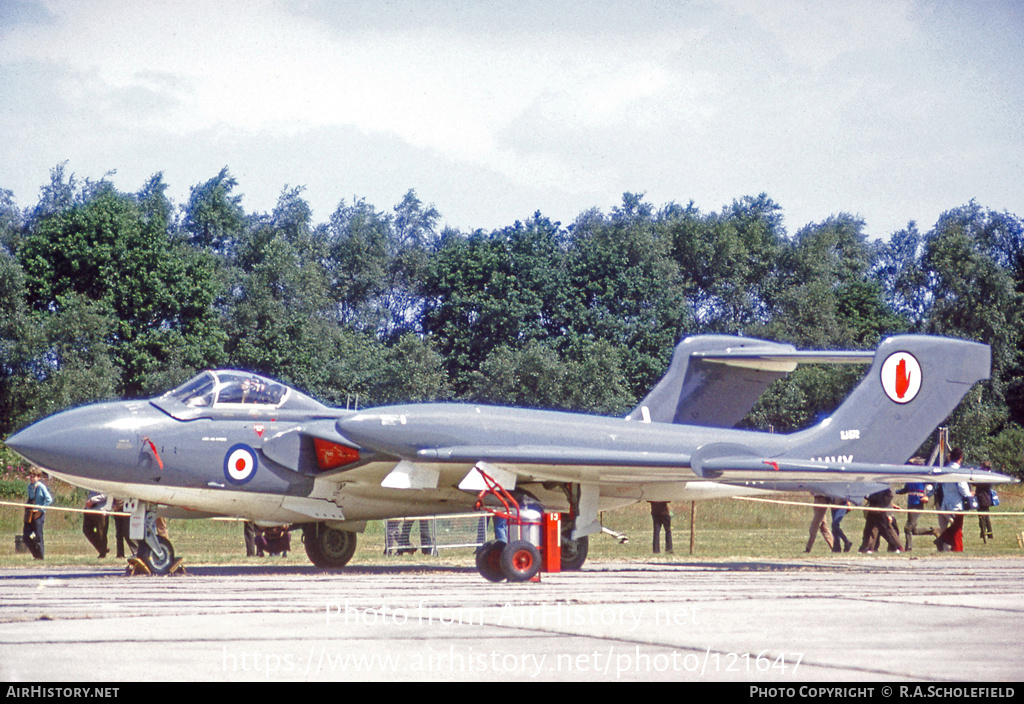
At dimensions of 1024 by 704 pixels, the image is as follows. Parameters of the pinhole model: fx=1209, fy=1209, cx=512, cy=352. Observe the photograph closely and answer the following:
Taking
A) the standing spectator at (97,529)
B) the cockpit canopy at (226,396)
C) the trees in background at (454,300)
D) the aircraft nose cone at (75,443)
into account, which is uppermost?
the trees in background at (454,300)

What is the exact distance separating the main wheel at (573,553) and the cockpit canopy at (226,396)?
13.3ft

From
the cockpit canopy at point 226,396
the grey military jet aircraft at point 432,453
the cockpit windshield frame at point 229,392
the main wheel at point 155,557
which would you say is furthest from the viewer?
the cockpit windshield frame at point 229,392

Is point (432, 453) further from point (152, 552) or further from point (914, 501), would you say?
point (914, 501)

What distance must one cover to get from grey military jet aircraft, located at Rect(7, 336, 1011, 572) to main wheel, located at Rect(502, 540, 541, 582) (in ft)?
4.48

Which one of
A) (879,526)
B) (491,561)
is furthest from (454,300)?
(491,561)

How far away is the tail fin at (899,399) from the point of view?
17.7 m

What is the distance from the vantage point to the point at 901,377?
58.4 ft

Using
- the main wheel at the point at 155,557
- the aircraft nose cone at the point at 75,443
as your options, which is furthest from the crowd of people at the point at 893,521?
the aircraft nose cone at the point at 75,443

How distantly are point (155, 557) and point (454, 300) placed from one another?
4482cm

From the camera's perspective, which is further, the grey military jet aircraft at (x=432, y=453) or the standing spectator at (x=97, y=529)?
the standing spectator at (x=97, y=529)

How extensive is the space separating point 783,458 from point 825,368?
45436 mm

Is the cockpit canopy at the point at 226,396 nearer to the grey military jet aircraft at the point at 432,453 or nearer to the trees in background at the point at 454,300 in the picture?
the grey military jet aircraft at the point at 432,453

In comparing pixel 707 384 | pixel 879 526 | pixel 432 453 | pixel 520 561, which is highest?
pixel 707 384

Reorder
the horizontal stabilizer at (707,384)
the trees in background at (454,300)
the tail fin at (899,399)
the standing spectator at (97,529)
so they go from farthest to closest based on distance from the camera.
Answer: the trees in background at (454,300), the standing spectator at (97,529), the horizontal stabilizer at (707,384), the tail fin at (899,399)
